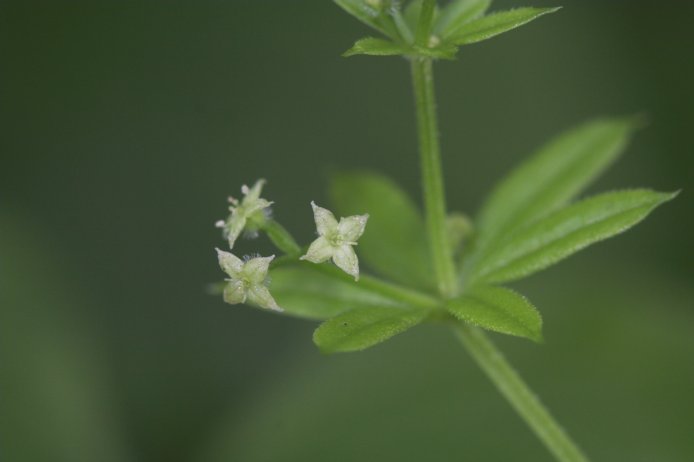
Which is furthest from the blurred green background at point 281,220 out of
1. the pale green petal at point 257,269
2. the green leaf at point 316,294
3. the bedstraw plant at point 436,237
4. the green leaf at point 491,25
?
the green leaf at point 491,25

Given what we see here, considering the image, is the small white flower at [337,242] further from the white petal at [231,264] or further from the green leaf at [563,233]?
the green leaf at [563,233]

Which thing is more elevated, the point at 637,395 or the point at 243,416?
the point at 243,416

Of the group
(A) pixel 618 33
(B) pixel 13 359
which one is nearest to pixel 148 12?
(B) pixel 13 359

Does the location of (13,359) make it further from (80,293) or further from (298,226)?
(298,226)

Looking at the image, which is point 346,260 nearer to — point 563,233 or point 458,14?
point 563,233

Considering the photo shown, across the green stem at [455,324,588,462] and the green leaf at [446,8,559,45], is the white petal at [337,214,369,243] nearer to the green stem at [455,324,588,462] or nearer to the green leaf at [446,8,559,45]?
the green stem at [455,324,588,462]

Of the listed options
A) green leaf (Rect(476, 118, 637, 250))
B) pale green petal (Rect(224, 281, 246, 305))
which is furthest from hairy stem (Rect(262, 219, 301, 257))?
green leaf (Rect(476, 118, 637, 250))
